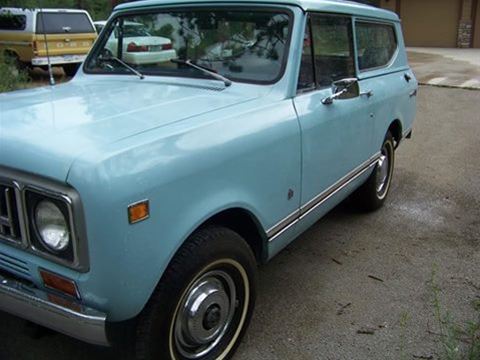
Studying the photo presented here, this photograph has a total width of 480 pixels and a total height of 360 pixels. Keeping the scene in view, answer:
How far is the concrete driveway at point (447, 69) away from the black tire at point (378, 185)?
9.12 metres

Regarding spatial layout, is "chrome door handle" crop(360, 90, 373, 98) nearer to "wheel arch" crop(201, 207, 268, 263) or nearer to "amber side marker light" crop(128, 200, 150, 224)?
"wheel arch" crop(201, 207, 268, 263)

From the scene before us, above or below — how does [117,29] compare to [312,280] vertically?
above

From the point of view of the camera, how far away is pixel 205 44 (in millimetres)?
3256

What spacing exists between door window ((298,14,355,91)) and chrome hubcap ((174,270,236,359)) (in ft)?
4.14

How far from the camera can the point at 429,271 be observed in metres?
3.74

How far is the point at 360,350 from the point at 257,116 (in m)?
1.40

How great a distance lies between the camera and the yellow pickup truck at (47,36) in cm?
1263

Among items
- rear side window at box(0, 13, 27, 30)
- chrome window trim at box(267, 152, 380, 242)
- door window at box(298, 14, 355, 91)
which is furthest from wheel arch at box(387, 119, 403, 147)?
rear side window at box(0, 13, 27, 30)

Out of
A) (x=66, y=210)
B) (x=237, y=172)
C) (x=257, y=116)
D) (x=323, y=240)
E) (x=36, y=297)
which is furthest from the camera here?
(x=323, y=240)

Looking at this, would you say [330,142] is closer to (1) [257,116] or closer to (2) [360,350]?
(1) [257,116]

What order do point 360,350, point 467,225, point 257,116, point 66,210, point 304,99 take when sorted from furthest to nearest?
point 467,225
point 304,99
point 360,350
point 257,116
point 66,210

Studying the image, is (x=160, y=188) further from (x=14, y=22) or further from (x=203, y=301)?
→ (x=14, y=22)

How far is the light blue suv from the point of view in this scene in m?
1.95

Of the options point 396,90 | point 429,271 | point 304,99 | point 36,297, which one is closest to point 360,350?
point 429,271
